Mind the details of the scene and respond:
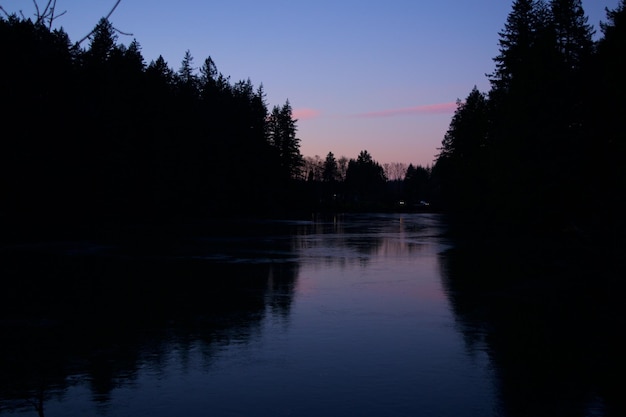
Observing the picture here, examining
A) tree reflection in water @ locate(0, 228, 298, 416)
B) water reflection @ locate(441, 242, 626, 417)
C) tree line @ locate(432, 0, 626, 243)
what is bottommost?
water reflection @ locate(441, 242, 626, 417)

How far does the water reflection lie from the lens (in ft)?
28.3

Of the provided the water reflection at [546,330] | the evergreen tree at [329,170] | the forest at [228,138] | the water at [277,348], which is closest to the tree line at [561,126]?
the forest at [228,138]

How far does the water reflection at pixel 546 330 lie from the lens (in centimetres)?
864

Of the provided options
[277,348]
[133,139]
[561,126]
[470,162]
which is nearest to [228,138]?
[133,139]

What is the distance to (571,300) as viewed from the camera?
54.3 ft

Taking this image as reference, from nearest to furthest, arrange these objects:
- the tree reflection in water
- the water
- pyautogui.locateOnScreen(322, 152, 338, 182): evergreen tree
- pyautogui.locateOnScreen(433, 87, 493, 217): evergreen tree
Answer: the water < the tree reflection in water < pyautogui.locateOnScreen(433, 87, 493, 217): evergreen tree < pyautogui.locateOnScreen(322, 152, 338, 182): evergreen tree

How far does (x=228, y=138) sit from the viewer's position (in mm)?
92812

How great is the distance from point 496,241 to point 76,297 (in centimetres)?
2718

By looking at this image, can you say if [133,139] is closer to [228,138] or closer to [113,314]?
[228,138]

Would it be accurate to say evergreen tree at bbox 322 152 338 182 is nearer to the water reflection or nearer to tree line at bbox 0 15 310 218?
tree line at bbox 0 15 310 218

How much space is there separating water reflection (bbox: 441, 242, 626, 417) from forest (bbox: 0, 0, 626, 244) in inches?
79.6

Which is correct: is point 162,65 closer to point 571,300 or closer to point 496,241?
point 496,241

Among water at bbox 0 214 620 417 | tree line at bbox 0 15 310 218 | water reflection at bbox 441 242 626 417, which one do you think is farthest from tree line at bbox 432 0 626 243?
tree line at bbox 0 15 310 218

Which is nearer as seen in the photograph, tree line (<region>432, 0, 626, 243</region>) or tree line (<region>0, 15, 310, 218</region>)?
tree line (<region>432, 0, 626, 243</region>)
